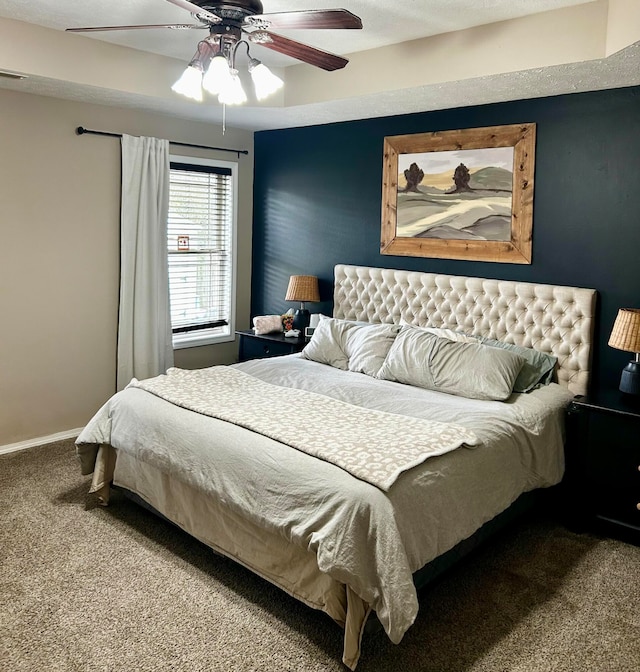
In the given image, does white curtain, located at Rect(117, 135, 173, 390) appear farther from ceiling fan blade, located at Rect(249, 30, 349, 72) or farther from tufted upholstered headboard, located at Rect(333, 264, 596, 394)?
ceiling fan blade, located at Rect(249, 30, 349, 72)

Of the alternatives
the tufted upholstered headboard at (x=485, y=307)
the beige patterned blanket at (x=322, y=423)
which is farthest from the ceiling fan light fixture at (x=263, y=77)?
the tufted upholstered headboard at (x=485, y=307)

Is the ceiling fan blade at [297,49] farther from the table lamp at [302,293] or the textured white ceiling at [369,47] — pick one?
the table lamp at [302,293]

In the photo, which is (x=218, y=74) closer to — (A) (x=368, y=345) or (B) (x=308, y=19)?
(B) (x=308, y=19)

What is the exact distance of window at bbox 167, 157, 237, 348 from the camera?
215 inches

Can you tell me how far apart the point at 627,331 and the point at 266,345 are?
275 centimetres

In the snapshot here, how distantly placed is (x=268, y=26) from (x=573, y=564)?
285 centimetres

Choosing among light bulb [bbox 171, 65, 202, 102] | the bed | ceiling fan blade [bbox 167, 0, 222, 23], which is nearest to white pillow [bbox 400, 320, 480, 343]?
the bed

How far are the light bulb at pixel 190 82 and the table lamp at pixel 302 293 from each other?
98.0 inches

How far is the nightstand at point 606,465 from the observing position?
333 cm

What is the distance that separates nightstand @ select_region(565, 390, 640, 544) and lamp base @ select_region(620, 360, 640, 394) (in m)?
0.06

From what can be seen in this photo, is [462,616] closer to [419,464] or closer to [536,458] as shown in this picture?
[419,464]

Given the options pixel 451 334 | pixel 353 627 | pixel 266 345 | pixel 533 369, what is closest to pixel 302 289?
pixel 266 345

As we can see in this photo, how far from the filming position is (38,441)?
182 inches

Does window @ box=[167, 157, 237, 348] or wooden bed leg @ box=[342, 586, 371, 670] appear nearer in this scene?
wooden bed leg @ box=[342, 586, 371, 670]
